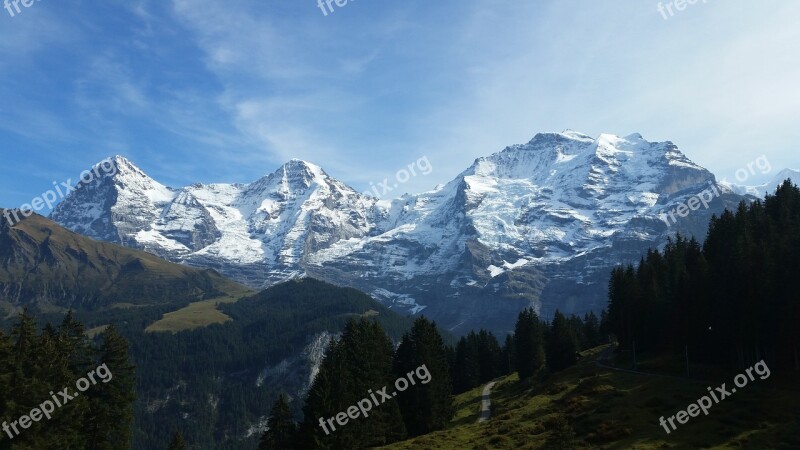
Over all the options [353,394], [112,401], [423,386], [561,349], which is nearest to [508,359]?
[561,349]

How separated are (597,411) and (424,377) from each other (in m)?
24.4

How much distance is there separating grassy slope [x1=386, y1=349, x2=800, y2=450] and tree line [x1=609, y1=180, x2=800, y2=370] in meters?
6.39

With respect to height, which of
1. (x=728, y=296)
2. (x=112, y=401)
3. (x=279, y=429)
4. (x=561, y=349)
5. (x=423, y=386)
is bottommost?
(x=728, y=296)

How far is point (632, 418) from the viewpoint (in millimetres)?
63469

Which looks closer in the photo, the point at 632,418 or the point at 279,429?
the point at 632,418

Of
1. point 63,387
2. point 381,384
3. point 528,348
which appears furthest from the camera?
point 528,348

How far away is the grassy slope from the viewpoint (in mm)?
55188

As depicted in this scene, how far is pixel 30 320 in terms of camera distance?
171 feet

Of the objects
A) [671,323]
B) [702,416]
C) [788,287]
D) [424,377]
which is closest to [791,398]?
[702,416]

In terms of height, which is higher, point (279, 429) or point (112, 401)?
point (112, 401)

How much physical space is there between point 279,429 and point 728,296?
5809cm

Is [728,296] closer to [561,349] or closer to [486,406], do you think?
[561,349]

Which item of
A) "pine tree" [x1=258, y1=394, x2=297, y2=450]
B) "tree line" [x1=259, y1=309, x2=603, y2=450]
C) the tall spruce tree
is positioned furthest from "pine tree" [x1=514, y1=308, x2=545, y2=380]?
"pine tree" [x1=258, y1=394, x2=297, y2=450]

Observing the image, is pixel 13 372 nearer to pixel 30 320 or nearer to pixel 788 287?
pixel 30 320
